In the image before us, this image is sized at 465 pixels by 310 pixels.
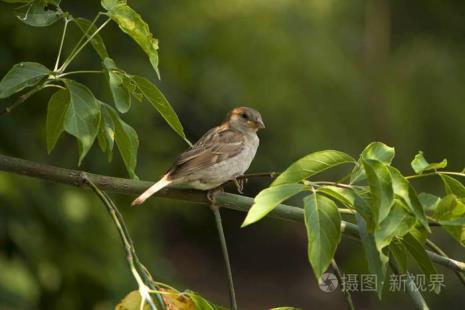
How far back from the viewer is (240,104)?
988cm

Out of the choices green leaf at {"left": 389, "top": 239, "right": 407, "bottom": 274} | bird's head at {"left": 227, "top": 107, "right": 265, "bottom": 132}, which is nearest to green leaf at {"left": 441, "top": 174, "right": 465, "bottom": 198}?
green leaf at {"left": 389, "top": 239, "right": 407, "bottom": 274}

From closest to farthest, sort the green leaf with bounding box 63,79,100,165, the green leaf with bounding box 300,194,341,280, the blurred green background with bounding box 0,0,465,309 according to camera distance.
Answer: the green leaf with bounding box 300,194,341,280 < the green leaf with bounding box 63,79,100,165 < the blurred green background with bounding box 0,0,465,309

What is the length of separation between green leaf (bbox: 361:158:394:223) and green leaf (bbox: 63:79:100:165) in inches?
32.1

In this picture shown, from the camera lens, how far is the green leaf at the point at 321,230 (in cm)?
178

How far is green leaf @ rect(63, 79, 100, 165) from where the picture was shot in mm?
2182

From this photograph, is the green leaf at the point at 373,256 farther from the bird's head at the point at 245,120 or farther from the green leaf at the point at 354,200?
the bird's head at the point at 245,120

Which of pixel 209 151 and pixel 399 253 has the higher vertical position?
pixel 399 253

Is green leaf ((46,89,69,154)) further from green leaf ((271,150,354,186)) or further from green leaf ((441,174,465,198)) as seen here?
green leaf ((441,174,465,198))

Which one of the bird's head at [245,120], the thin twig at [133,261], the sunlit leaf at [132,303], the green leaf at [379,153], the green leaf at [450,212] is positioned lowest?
the bird's head at [245,120]

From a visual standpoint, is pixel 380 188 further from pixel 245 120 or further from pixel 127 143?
pixel 245 120

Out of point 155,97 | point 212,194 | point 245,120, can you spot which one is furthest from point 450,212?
point 245,120

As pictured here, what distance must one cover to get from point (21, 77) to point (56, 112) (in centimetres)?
22

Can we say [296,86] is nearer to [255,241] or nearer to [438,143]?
[438,143]

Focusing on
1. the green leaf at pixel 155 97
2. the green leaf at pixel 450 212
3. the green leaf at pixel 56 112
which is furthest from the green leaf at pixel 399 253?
the green leaf at pixel 56 112
